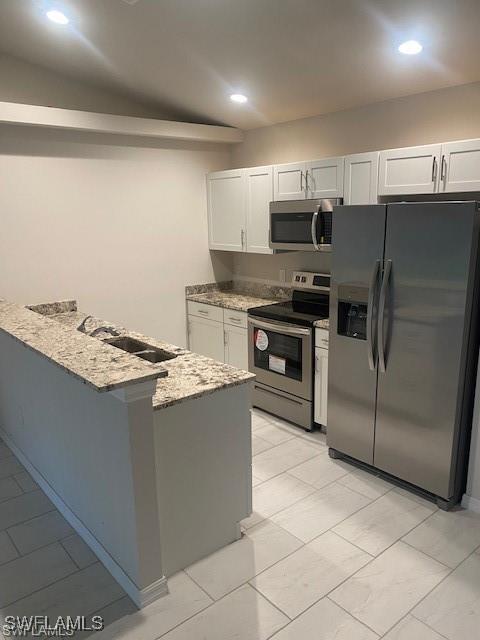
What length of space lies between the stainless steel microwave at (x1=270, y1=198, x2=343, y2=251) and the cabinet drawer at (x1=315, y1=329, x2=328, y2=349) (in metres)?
0.63

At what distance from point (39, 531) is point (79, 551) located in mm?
314

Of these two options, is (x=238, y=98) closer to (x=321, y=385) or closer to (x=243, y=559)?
(x=321, y=385)

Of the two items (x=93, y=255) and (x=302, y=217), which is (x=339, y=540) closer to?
(x=302, y=217)

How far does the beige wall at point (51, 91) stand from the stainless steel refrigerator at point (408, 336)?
2.34m

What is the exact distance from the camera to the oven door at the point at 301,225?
3553 mm

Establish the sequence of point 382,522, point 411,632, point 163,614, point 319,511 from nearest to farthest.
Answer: point 411,632, point 163,614, point 382,522, point 319,511

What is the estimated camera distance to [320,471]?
3166mm

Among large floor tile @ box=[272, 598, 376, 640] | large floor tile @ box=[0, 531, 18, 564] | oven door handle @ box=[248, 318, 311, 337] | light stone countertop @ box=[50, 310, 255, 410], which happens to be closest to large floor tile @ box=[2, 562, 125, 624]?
large floor tile @ box=[0, 531, 18, 564]

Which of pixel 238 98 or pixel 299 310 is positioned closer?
pixel 238 98

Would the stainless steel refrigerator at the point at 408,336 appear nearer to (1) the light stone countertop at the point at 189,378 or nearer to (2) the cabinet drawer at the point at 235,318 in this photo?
(1) the light stone countertop at the point at 189,378

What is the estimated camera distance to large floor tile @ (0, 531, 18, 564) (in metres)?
2.38

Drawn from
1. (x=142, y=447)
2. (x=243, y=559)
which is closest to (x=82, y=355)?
(x=142, y=447)

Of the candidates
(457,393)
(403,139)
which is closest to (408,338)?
(457,393)

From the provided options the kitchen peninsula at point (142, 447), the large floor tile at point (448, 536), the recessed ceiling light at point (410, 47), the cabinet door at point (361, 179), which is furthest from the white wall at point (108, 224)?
the large floor tile at point (448, 536)
